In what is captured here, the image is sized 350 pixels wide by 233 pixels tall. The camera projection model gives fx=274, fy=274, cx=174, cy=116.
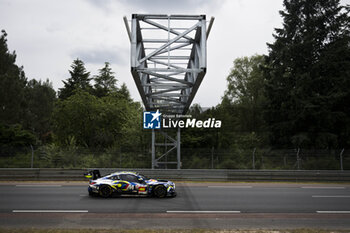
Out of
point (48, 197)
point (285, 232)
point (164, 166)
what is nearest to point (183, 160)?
point (164, 166)

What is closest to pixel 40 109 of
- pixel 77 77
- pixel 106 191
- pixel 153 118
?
pixel 77 77

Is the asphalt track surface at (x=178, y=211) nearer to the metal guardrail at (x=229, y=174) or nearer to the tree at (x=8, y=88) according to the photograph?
the metal guardrail at (x=229, y=174)

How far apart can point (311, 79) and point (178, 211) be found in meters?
23.2

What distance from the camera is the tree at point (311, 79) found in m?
26.6

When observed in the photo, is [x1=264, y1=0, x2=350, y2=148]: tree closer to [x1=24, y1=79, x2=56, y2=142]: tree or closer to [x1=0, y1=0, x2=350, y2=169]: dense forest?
[x1=0, y1=0, x2=350, y2=169]: dense forest

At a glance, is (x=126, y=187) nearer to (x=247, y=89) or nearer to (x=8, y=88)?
(x=8, y=88)

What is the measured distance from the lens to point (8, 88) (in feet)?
133

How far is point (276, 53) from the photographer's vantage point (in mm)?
30359

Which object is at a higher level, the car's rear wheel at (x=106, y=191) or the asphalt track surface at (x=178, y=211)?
the car's rear wheel at (x=106, y=191)

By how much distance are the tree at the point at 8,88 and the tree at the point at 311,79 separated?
36002 mm

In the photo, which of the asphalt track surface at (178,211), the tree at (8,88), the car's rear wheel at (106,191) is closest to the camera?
the asphalt track surface at (178,211)

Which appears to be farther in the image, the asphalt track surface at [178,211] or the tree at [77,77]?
Result: the tree at [77,77]

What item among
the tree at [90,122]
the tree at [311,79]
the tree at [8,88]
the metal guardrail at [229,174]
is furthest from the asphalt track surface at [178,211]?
the tree at [8,88]

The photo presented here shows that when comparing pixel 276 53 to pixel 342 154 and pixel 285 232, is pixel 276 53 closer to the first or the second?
pixel 342 154
